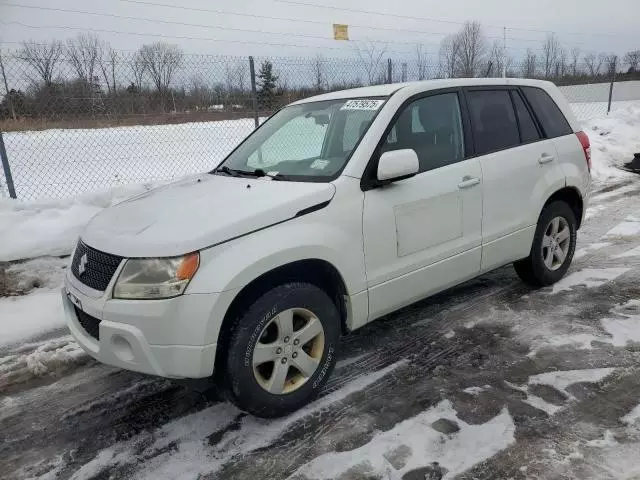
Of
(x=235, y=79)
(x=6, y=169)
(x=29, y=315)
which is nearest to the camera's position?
(x=29, y=315)

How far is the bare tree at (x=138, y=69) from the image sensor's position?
8.67 meters

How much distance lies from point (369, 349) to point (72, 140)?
829cm

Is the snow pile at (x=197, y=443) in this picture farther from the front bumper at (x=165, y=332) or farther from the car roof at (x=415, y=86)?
the car roof at (x=415, y=86)

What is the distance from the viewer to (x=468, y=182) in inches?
144

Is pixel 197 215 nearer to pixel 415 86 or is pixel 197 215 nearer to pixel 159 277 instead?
pixel 159 277

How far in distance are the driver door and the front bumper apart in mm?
1077

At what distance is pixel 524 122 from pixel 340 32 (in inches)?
287

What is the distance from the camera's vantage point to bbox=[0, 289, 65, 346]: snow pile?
421cm

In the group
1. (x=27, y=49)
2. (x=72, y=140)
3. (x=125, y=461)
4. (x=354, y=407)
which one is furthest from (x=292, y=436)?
(x=72, y=140)

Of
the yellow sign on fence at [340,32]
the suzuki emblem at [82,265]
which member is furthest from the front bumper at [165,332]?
the yellow sign on fence at [340,32]

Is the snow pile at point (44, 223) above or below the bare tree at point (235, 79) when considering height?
below

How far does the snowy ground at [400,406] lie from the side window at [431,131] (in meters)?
1.33

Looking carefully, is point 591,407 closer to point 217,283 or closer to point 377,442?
point 377,442

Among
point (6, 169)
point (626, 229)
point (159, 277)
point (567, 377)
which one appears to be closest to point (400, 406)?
point (567, 377)
